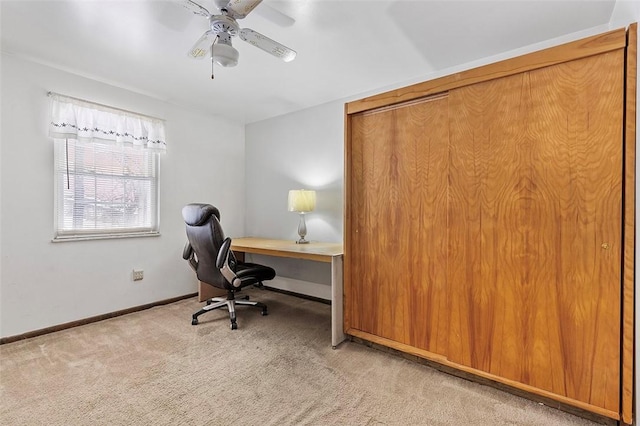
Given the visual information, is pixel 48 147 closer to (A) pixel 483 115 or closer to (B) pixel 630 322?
(A) pixel 483 115

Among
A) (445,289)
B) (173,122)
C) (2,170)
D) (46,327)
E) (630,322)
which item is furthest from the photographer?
(173,122)

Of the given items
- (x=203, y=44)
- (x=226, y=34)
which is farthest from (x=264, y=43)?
(x=203, y=44)

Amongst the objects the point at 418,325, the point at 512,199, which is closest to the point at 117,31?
the point at 512,199

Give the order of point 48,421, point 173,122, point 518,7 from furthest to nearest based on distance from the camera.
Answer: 1. point 173,122
2. point 518,7
3. point 48,421

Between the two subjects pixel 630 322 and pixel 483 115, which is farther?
pixel 483 115

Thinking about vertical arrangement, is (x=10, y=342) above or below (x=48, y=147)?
below

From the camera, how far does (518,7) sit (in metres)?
1.86

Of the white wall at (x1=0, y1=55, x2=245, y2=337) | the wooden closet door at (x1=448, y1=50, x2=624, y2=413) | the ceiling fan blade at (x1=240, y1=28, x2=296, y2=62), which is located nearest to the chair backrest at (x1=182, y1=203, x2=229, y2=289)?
the white wall at (x1=0, y1=55, x2=245, y2=337)

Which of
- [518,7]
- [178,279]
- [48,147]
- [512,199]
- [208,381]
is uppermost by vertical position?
[518,7]

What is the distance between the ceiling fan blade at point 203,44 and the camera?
1.80m

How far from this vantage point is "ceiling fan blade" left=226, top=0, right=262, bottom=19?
4.96 feet

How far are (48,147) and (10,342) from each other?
1632 millimetres

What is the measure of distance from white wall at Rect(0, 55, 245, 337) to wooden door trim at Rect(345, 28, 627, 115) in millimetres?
2414

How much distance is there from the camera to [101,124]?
115 inches
